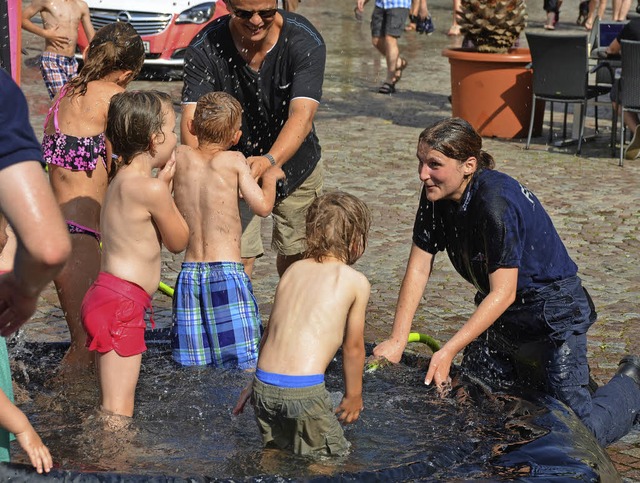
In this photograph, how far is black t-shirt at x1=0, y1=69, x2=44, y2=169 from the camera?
8.36ft

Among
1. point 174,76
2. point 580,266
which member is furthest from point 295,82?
point 174,76

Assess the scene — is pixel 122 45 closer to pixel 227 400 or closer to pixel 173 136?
pixel 173 136

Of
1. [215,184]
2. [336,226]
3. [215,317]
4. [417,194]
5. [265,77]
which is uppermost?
[265,77]

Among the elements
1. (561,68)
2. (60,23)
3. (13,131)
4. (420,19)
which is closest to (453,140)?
(13,131)

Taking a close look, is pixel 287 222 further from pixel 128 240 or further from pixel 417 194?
pixel 417 194

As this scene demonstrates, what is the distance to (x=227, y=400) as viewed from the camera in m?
4.90

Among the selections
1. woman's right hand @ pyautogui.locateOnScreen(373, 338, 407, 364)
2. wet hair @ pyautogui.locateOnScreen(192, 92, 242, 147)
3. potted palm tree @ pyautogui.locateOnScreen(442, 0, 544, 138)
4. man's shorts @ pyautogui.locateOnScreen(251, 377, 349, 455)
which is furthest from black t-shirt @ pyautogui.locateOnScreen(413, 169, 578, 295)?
potted palm tree @ pyautogui.locateOnScreen(442, 0, 544, 138)

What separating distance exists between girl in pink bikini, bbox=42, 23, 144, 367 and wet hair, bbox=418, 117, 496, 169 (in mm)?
1688

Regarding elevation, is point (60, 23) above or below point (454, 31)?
above

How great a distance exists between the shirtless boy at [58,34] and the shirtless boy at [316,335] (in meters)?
7.20

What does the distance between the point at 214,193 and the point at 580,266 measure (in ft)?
10.7

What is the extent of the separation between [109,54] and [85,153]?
50 centimetres

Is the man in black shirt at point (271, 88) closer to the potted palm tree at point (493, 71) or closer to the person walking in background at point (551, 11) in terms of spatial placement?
the potted palm tree at point (493, 71)

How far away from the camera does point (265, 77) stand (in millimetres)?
5602
